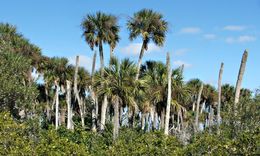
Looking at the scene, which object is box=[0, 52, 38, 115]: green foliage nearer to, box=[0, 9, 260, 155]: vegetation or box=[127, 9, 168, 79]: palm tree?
box=[0, 9, 260, 155]: vegetation

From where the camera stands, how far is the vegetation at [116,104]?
1373 cm

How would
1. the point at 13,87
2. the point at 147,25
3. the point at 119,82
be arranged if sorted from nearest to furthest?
1. the point at 119,82
2. the point at 13,87
3. the point at 147,25

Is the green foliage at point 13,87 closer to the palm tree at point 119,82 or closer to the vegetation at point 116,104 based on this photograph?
the vegetation at point 116,104

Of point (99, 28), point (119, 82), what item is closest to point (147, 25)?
point (99, 28)

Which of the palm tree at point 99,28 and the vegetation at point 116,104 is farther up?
the palm tree at point 99,28

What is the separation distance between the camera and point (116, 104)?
2686cm

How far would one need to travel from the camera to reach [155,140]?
1698 cm

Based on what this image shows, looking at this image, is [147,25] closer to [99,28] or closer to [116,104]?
[99,28]

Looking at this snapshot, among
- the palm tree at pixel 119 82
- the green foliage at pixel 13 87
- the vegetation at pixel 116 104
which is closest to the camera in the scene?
the vegetation at pixel 116 104

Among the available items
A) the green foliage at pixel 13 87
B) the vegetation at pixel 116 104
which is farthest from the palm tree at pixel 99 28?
the green foliage at pixel 13 87

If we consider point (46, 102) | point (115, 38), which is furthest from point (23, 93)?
point (46, 102)

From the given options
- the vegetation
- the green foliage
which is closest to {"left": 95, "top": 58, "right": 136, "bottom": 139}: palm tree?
the vegetation

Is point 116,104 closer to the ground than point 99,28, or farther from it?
closer to the ground

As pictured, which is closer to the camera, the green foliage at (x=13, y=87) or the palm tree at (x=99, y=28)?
the green foliage at (x=13, y=87)
